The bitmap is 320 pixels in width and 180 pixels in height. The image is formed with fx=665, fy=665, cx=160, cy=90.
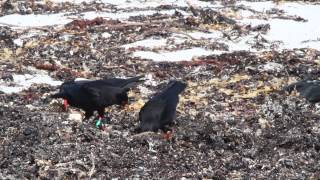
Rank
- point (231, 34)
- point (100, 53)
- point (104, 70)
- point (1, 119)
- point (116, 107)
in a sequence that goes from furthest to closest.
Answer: point (231, 34) < point (100, 53) < point (104, 70) < point (116, 107) < point (1, 119)

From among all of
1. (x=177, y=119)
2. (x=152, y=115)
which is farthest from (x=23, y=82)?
(x=152, y=115)

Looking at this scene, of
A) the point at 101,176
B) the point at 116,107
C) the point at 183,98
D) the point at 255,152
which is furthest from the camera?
the point at 183,98

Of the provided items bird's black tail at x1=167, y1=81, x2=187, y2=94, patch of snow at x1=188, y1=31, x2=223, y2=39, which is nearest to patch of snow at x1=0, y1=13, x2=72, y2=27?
patch of snow at x1=188, y1=31, x2=223, y2=39

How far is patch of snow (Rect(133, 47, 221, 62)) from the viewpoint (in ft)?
40.1

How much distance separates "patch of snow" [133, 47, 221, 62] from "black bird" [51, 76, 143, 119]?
439cm

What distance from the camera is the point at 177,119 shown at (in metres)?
8.41

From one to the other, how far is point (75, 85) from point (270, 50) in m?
6.14

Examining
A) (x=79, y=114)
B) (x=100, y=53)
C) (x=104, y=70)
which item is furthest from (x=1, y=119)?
(x=100, y=53)

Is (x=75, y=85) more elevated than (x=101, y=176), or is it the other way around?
(x=75, y=85)

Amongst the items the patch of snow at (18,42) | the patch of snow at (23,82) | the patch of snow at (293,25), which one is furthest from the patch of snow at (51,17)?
the patch of snow at (23,82)

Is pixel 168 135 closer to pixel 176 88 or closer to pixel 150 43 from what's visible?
pixel 176 88

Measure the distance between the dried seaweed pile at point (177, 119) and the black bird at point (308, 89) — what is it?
141 millimetres

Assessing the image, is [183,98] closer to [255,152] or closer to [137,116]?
[137,116]

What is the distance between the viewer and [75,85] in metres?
7.61
